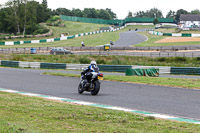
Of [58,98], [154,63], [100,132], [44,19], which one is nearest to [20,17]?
[44,19]

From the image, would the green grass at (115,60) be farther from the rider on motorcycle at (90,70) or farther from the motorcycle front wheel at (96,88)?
the rider on motorcycle at (90,70)

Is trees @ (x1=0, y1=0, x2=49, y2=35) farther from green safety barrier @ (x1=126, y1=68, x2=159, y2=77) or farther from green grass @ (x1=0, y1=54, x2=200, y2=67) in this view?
green safety barrier @ (x1=126, y1=68, x2=159, y2=77)

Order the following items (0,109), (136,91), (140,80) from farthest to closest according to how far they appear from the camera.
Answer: (140,80), (136,91), (0,109)

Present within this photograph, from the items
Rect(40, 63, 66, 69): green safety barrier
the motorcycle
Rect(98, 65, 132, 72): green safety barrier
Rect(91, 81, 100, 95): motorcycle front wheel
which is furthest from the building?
Rect(91, 81, 100, 95): motorcycle front wheel

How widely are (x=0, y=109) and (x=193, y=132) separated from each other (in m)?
5.01

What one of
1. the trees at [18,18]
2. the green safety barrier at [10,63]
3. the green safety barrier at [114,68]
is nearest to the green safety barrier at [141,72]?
the green safety barrier at [114,68]

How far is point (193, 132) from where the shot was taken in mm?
7254

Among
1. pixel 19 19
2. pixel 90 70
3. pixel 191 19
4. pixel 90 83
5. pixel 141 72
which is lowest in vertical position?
pixel 141 72

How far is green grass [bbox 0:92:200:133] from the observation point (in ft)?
23.3

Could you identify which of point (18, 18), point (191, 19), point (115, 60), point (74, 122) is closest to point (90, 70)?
point (74, 122)

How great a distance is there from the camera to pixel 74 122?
8023mm

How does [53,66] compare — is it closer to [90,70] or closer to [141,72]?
[141,72]

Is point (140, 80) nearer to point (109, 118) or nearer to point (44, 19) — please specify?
point (109, 118)

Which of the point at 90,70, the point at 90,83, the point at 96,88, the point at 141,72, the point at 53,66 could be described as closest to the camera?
the point at 90,70
